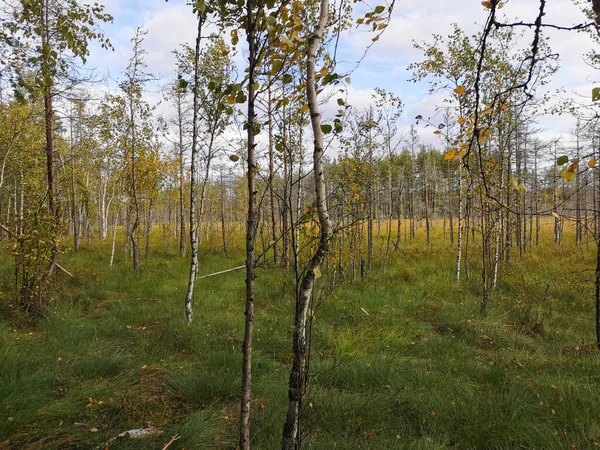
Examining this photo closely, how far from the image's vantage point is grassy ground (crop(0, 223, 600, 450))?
2861 millimetres

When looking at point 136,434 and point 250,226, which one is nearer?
point 250,226

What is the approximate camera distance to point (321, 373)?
3.86 m

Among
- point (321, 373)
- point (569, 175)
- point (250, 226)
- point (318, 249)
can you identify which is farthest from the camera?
point (321, 373)

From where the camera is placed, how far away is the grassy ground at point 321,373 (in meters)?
2.86

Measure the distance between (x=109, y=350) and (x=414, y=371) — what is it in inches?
157

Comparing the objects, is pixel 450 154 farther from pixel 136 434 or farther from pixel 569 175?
pixel 136 434

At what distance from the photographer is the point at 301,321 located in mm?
2152

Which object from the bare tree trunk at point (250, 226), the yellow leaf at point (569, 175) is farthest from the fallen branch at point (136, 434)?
the yellow leaf at point (569, 175)

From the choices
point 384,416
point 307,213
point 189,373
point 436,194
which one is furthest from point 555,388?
point 436,194

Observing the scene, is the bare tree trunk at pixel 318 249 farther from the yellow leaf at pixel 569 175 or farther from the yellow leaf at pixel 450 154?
the yellow leaf at pixel 569 175

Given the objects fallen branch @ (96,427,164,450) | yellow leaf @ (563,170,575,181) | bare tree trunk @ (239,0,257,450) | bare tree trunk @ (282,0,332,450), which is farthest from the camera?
fallen branch @ (96,427,164,450)

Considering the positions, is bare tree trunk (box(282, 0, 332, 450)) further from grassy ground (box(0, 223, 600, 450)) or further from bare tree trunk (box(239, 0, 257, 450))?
grassy ground (box(0, 223, 600, 450))

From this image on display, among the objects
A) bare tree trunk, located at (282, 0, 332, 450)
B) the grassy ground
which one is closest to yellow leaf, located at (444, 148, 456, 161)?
bare tree trunk, located at (282, 0, 332, 450)

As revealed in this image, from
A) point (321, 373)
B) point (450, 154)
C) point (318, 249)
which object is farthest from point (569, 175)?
point (321, 373)
